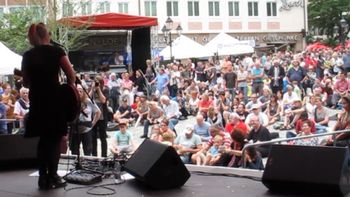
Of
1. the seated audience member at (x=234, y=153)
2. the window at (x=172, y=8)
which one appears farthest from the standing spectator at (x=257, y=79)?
the window at (x=172, y=8)

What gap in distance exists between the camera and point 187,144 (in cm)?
909

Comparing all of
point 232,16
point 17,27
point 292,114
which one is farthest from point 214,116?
point 232,16

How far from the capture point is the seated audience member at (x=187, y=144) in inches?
350

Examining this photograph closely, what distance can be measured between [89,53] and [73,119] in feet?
72.6

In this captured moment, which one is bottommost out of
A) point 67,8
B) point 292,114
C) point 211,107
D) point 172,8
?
point 292,114

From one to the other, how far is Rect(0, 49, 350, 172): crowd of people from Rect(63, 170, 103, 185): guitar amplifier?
357 millimetres

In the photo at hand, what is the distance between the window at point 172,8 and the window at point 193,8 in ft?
3.15

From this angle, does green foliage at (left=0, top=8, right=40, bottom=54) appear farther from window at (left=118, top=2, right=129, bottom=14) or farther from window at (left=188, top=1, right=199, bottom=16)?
window at (left=188, top=1, right=199, bottom=16)

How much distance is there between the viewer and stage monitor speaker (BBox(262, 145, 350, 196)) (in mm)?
4230

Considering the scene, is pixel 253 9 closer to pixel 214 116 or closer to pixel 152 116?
pixel 152 116

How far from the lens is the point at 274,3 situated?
1745 inches

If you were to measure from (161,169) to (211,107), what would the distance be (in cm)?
794

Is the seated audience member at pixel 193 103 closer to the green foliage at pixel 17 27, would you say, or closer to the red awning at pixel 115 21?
the red awning at pixel 115 21

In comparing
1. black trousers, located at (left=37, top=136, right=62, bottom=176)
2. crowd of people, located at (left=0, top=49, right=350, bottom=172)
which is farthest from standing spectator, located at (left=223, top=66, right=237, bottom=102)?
black trousers, located at (left=37, top=136, right=62, bottom=176)
